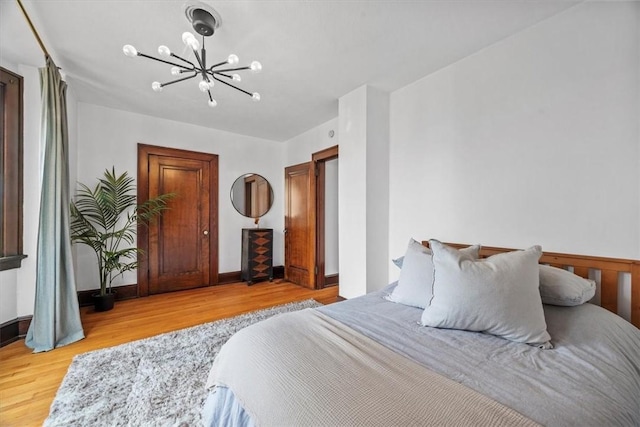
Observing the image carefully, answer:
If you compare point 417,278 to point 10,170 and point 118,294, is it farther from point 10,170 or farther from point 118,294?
point 118,294

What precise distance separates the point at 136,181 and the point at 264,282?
2433 millimetres

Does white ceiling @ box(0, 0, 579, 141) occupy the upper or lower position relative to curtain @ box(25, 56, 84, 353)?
upper

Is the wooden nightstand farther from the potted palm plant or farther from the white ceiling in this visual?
the white ceiling

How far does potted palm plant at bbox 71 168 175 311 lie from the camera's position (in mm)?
3053

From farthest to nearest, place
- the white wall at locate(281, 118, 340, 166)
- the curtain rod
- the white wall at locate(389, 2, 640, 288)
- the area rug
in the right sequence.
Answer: the white wall at locate(281, 118, 340, 166)
the curtain rod
the white wall at locate(389, 2, 640, 288)
the area rug

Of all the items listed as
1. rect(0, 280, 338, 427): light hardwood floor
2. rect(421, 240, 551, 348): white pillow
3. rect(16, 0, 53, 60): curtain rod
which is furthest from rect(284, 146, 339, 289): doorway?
rect(16, 0, 53, 60): curtain rod

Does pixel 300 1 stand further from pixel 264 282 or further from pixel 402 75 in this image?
pixel 264 282

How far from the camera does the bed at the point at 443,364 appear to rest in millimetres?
752

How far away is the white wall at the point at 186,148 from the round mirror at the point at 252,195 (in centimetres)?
8

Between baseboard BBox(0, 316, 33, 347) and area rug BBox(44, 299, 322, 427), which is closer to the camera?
area rug BBox(44, 299, 322, 427)

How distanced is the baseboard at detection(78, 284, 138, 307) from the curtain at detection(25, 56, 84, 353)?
1032mm

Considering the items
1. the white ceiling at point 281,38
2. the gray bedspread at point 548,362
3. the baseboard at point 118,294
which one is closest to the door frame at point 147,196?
the baseboard at point 118,294

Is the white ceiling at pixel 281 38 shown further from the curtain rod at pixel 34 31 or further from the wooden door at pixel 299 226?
the wooden door at pixel 299 226

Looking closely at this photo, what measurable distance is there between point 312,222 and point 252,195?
1304 millimetres
